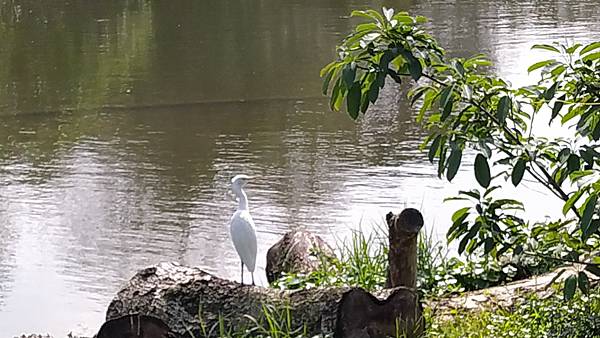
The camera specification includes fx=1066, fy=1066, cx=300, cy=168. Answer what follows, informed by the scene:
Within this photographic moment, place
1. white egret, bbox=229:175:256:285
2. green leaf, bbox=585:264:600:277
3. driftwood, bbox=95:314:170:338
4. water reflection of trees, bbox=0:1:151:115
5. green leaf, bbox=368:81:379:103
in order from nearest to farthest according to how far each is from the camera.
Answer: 1. green leaf, bbox=368:81:379:103
2. green leaf, bbox=585:264:600:277
3. driftwood, bbox=95:314:170:338
4. white egret, bbox=229:175:256:285
5. water reflection of trees, bbox=0:1:151:115

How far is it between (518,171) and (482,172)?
0.47 feet

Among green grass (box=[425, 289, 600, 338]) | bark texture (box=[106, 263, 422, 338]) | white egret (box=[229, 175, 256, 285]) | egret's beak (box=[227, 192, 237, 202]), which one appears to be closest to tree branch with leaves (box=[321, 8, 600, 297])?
green grass (box=[425, 289, 600, 338])

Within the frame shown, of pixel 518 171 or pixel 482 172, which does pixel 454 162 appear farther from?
pixel 518 171

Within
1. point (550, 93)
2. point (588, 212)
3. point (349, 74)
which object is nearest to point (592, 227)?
point (588, 212)

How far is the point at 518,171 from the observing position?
3498 mm

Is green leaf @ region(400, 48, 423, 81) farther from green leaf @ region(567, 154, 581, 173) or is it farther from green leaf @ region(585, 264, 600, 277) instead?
green leaf @ region(585, 264, 600, 277)

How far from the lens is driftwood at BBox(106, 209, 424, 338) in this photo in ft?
14.0

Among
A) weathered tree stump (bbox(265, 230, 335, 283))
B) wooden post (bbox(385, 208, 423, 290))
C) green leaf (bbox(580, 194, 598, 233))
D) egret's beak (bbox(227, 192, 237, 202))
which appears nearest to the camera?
green leaf (bbox(580, 194, 598, 233))

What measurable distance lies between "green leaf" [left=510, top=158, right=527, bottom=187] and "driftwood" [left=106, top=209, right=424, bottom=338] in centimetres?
94

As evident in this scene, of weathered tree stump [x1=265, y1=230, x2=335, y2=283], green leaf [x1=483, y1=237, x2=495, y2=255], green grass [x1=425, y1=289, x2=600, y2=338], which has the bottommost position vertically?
weathered tree stump [x1=265, y1=230, x2=335, y2=283]

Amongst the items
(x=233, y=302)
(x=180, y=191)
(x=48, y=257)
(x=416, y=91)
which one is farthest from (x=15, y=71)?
(x=416, y=91)

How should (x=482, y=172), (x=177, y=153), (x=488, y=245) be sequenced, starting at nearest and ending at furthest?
(x=482, y=172), (x=488, y=245), (x=177, y=153)

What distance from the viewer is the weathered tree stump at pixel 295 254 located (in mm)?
5828

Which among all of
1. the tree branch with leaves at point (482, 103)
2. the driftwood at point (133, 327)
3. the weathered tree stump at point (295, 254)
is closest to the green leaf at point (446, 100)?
the tree branch with leaves at point (482, 103)
